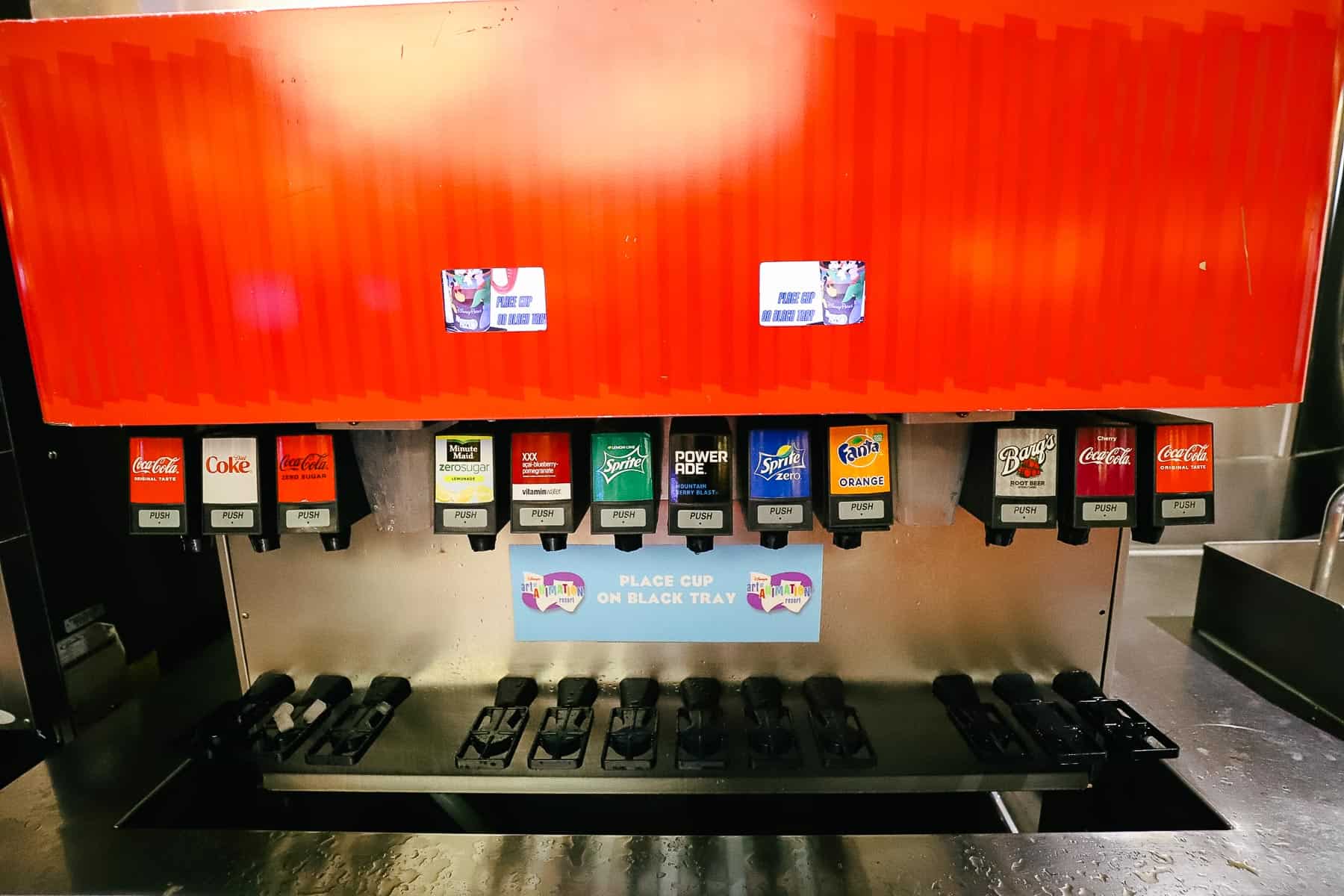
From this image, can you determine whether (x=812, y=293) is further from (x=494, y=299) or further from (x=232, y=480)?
(x=232, y=480)

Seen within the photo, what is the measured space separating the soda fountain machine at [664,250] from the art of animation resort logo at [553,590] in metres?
0.19

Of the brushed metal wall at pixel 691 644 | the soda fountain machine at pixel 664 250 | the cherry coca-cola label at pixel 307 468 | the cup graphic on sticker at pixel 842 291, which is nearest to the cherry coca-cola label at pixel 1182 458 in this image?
the soda fountain machine at pixel 664 250

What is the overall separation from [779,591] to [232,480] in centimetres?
75

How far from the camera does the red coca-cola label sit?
0.80m

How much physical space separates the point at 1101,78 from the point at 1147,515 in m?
0.49

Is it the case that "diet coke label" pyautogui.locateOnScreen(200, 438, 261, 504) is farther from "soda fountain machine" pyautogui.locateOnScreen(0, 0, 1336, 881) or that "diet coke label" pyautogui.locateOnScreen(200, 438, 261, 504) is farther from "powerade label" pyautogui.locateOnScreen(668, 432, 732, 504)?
"powerade label" pyautogui.locateOnScreen(668, 432, 732, 504)

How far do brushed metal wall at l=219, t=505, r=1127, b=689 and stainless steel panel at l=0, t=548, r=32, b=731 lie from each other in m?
0.26

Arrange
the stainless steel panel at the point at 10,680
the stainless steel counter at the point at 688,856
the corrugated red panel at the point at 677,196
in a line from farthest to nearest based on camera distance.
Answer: the stainless steel panel at the point at 10,680 < the stainless steel counter at the point at 688,856 < the corrugated red panel at the point at 677,196

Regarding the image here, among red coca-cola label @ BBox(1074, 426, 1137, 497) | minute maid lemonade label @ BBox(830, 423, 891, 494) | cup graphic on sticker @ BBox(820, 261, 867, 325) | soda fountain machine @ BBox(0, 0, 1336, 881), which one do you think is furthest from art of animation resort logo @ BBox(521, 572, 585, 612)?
red coca-cola label @ BBox(1074, 426, 1137, 497)

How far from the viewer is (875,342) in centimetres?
71

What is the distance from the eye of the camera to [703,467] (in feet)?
2.64

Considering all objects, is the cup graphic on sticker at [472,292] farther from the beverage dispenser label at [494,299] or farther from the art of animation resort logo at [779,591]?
the art of animation resort logo at [779,591]

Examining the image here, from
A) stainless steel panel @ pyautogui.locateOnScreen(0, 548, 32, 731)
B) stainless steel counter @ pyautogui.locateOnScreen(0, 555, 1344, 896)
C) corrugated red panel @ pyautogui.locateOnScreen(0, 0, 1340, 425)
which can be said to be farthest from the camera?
stainless steel panel @ pyautogui.locateOnScreen(0, 548, 32, 731)

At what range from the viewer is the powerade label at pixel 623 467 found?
2.62ft
